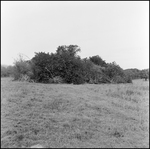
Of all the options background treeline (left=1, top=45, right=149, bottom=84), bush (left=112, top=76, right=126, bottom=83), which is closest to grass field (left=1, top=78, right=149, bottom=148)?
background treeline (left=1, top=45, right=149, bottom=84)

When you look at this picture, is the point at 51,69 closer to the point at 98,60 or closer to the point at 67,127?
the point at 67,127

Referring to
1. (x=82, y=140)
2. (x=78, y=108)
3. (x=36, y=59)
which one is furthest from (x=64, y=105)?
(x=36, y=59)

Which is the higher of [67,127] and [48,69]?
[48,69]

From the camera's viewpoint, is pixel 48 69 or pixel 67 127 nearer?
pixel 67 127

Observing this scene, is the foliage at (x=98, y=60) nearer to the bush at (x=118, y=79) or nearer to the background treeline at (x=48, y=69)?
the bush at (x=118, y=79)

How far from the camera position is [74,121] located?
429cm

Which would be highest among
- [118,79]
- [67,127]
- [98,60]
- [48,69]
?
[98,60]

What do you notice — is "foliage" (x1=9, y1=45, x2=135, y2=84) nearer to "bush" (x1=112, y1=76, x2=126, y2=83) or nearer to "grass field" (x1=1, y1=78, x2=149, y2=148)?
"bush" (x1=112, y1=76, x2=126, y2=83)

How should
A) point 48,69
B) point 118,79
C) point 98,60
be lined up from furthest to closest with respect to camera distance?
point 98,60 → point 118,79 → point 48,69

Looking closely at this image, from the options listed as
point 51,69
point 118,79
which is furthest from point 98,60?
point 51,69

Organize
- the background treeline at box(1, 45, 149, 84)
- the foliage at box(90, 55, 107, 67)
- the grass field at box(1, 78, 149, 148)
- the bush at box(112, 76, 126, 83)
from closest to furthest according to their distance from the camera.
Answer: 1. the grass field at box(1, 78, 149, 148)
2. the background treeline at box(1, 45, 149, 84)
3. the bush at box(112, 76, 126, 83)
4. the foliage at box(90, 55, 107, 67)

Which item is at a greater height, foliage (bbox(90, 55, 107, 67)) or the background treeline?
foliage (bbox(90, 55, 107, 67))

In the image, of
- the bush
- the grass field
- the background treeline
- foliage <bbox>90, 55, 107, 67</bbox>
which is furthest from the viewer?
foliage <bbox>90, 55, 107, 67</bbox>

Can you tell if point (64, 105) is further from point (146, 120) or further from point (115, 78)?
point (115, 78)
